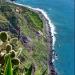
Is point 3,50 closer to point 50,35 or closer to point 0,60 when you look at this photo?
point 0,60

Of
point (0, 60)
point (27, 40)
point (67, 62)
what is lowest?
point (67, 62)

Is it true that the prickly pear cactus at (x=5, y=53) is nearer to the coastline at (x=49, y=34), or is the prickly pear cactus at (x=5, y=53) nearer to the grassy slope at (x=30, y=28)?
the grassy slope at (x=30, y=28)

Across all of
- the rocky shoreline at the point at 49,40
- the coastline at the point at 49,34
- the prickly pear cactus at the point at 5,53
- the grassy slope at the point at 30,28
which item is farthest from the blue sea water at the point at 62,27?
the prickly pear cactus at the point at 5,53

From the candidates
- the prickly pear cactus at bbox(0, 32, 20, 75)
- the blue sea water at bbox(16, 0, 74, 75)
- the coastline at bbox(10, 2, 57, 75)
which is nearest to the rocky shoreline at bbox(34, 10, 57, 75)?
the coastline at bbox(10, 2, 57, 75)

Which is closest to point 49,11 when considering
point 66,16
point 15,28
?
point 66,16

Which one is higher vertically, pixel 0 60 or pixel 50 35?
pixel 0 60

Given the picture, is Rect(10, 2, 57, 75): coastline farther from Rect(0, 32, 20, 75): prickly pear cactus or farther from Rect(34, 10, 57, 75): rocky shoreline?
Rect(0, 32, 20, 75): prickly pear cactus

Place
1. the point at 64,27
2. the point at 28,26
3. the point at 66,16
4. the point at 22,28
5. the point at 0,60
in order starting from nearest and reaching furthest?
the point at 0,60 < the point at 22,28 < the point at 28,26 < the point at 64,27 < the point at 66,16
